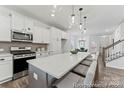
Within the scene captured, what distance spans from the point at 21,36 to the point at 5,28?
0.74 meters

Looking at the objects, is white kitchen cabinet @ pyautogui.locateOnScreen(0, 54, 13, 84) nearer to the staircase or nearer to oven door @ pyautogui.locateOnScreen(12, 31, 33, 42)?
oven door @ pyautogui.locateOnScreen(12, 31, 33, 42)

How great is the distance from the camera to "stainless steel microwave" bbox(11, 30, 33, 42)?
3.52 metres

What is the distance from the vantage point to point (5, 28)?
3.21 m

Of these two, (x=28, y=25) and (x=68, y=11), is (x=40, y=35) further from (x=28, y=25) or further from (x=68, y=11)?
(x=68, y=11)

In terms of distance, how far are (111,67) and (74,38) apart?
9.62 meters

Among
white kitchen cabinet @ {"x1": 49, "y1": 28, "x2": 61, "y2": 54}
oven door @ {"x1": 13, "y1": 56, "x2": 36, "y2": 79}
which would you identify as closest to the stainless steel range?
oven door @ {"x1": 13, "y1": 56, "x2": 36, "y2": 79}

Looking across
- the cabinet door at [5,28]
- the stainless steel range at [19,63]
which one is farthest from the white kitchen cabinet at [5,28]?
the stainless steel range at [19,63]

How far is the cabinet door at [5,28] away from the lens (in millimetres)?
3104

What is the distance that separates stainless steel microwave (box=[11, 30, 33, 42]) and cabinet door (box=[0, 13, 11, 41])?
16 cm

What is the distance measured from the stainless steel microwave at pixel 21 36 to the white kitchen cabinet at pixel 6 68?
755 mm

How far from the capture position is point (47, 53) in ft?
16.9

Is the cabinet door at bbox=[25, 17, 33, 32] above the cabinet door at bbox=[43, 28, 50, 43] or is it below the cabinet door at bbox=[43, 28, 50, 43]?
above

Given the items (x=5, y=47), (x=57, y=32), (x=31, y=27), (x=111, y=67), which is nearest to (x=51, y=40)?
(x=57, y=32)
